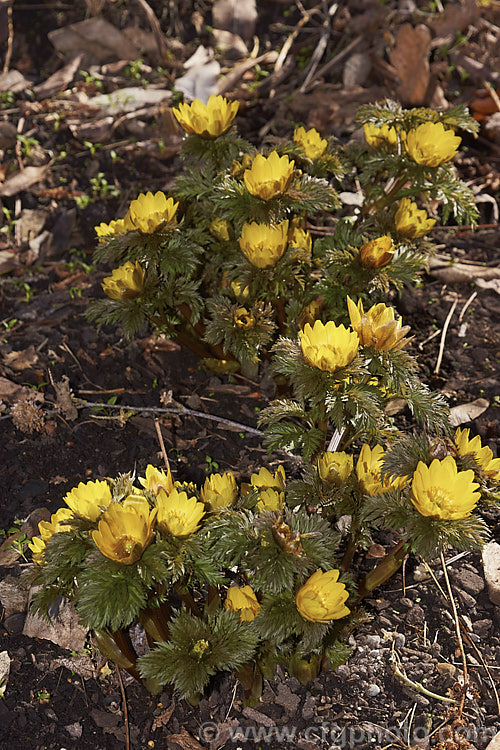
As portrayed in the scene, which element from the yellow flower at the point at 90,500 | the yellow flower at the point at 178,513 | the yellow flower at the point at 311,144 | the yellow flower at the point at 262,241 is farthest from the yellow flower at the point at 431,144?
the yellow flower at the point at 90,500

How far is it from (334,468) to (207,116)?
4.59 ft

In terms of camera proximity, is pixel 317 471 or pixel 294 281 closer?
pixel 317 471

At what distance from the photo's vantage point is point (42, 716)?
2188mm

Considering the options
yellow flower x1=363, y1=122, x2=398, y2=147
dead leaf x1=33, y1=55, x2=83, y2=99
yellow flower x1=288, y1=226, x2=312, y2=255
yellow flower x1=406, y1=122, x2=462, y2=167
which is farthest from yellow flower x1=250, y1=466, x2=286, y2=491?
dead leaf x1=33, y1=55, x2=83, y2=99

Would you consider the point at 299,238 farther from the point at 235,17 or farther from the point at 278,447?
the point at 235,17

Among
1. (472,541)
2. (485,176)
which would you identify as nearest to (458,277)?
(485,176)

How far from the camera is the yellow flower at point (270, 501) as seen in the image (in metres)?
2.00

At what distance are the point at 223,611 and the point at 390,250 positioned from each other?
1271 mm

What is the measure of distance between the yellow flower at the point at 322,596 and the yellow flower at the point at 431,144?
1571 mm

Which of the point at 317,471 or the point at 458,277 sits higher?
the point at 317,471

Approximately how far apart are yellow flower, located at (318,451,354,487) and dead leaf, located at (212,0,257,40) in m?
3.91

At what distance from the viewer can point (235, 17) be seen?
4926mm

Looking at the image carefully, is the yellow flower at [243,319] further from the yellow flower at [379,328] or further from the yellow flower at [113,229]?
the yellow flower at [379,328]

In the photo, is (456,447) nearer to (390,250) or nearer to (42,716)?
(390,250)
